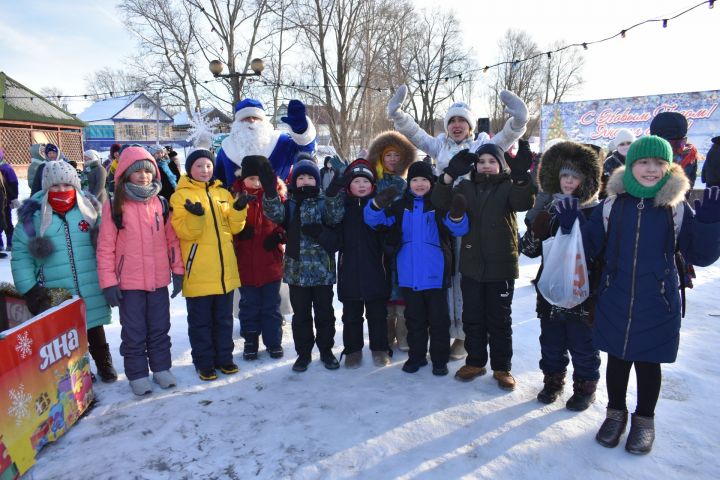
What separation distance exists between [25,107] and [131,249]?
2721 centimetres

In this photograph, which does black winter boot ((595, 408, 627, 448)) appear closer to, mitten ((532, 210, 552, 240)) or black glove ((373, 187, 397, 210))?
mitten ((532, 210, 552, 240))

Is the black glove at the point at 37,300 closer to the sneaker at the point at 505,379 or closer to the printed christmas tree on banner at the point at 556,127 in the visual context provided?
the sneaker at the point at 505,379

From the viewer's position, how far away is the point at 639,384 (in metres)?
2.47

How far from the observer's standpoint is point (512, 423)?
108 inches

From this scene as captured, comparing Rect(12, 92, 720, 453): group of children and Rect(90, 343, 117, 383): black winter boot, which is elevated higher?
Rect(12, 92, 720, 453): group of children

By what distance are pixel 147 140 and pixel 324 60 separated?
37.7 m

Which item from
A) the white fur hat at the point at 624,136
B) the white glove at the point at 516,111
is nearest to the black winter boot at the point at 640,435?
the white glove at the point at 516,111

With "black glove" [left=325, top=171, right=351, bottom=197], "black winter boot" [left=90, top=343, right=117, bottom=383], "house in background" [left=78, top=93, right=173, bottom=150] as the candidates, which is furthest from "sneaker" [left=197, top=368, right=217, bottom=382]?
"house in background" [left=78, top=93, right=173, bottom=150]

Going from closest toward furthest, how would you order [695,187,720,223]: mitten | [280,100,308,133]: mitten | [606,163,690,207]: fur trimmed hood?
[695,187,720,223]: mitten, [606,163,690,207]: fur trimmed hood, [280,100,308,133]: mitten

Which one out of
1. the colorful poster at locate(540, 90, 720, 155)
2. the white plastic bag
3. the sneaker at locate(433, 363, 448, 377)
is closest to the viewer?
the white plastic bag

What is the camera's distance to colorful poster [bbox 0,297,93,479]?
224 cm

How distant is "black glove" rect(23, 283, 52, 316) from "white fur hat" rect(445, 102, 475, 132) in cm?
329

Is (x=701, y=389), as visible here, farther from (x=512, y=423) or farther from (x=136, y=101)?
(x=136, y=101)

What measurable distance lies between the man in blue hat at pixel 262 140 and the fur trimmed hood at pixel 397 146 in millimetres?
950
